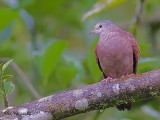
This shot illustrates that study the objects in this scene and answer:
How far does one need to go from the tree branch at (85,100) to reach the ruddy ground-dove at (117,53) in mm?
441

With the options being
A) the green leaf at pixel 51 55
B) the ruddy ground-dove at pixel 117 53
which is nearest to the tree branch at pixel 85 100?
the ruddy ground-dove at pixel 117 53

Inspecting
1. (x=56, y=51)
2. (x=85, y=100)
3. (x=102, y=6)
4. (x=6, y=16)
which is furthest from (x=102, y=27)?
A: (x=85, y=100)

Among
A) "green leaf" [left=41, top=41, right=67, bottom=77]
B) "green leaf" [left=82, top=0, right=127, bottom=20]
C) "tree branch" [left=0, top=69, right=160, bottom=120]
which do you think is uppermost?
"green leaf" [left=82, top=0, right=127, bottom=20]

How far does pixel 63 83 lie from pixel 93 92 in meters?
0.93

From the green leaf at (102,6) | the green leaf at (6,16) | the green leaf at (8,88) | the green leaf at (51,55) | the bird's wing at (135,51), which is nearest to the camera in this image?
the green leaf at (8,88)

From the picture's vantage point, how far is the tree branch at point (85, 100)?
260cm

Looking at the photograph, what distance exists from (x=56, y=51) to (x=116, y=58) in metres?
0.59

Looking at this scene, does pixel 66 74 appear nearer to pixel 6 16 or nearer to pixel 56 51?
pixel 56 51

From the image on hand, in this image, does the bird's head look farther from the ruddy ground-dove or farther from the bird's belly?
the bird's belly

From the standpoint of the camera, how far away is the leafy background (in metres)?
3.57

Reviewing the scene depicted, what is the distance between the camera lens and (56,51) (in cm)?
358

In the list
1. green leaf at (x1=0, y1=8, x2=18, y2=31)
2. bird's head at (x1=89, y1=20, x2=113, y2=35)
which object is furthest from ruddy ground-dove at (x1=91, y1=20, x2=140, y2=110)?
green leaf at (x1=0, y1=8, x2=18, y2=31)

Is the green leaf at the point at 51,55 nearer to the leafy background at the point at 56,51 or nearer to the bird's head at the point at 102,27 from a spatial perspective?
the leafy background at the point at 56,51

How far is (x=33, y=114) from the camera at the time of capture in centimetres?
260
